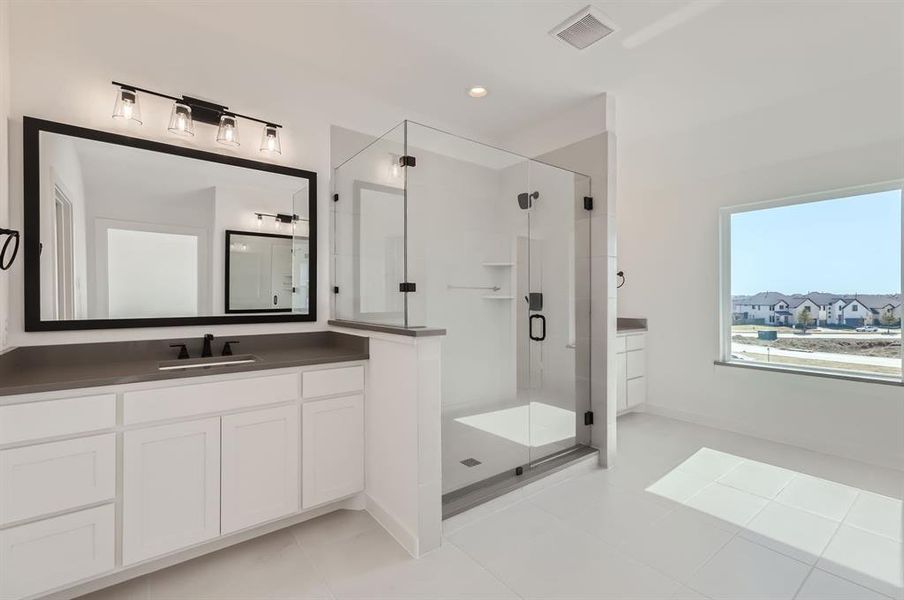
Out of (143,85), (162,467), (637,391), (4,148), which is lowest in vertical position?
(637,391)

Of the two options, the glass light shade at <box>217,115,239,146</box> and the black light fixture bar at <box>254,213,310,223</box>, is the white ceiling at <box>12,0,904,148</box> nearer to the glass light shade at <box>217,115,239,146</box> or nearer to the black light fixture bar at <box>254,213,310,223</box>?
the glass light shade at <box>217,115,239,146</box>

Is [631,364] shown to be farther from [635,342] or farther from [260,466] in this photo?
[260,466]

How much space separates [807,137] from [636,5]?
2.12 meters

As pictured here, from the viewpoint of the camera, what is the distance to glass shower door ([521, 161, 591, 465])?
9.58 feet

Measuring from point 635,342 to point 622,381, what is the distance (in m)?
0.47

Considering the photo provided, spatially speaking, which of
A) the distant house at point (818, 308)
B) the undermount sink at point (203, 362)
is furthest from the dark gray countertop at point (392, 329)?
the distant house at point (818, 308)

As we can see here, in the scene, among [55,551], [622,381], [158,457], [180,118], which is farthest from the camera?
[622,381]

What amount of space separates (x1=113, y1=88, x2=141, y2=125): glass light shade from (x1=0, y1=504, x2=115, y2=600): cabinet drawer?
1817 mm

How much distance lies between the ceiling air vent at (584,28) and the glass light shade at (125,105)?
7.20ft

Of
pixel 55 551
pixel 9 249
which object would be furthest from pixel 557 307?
pixel 9 249

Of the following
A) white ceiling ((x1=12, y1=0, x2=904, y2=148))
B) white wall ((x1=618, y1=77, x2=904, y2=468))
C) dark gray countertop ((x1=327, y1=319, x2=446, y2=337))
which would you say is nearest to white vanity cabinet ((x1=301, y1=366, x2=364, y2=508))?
dark gray countertop ((x1=327, y1=319, x2=446, y2=337))

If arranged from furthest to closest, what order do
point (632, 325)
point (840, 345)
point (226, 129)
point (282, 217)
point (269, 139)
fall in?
point (632, 325)
point (840, 345)
point (282, 217)
point (269, 139)
point (226, 129)

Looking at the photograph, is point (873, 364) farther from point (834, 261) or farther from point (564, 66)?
point (564, 66)

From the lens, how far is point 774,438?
345 cm
